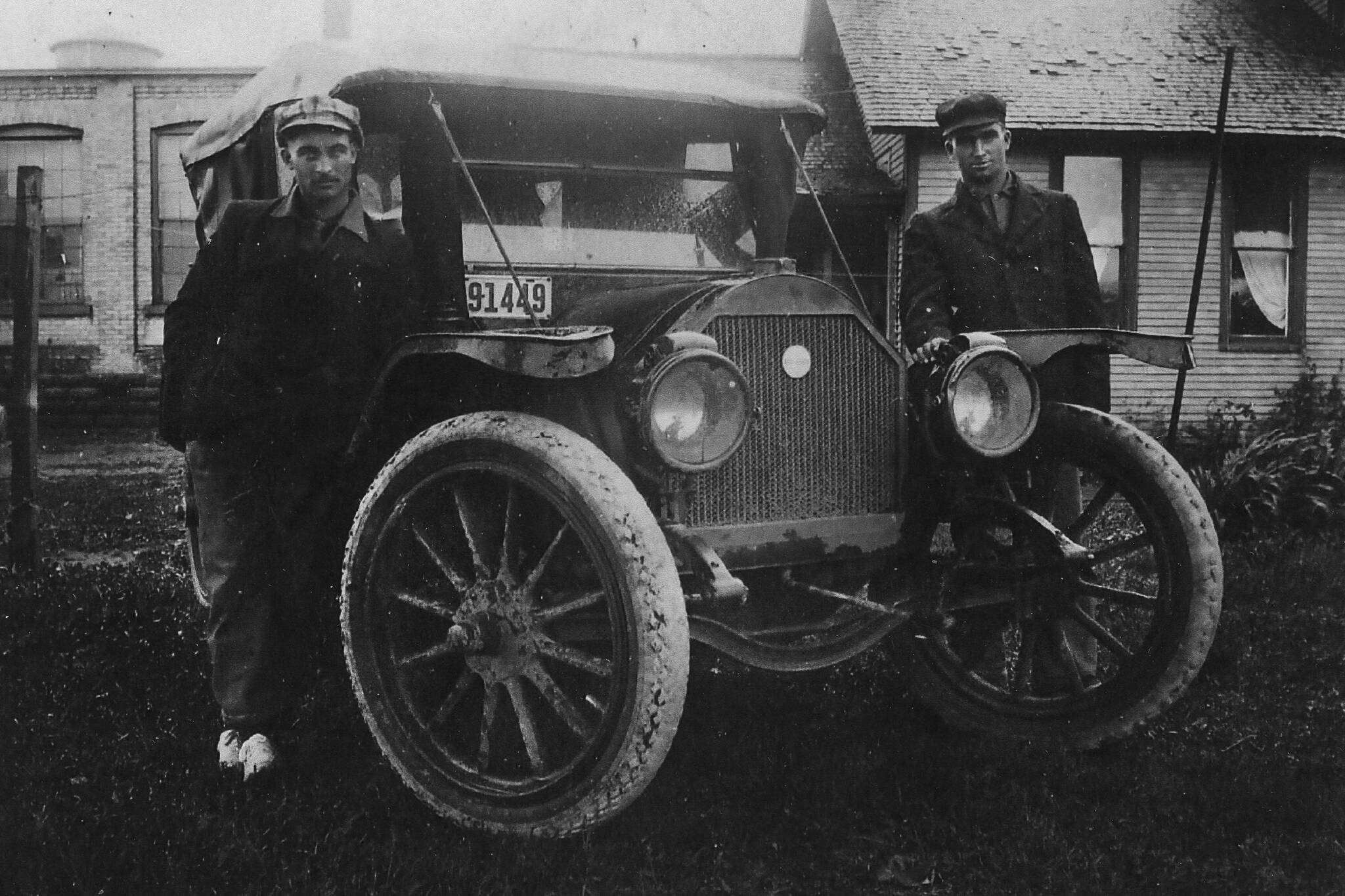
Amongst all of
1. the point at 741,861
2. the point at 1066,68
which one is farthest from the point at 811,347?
the point at 1066,68

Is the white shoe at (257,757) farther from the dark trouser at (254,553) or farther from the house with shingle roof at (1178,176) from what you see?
the house with shingle roof at (1178,176)

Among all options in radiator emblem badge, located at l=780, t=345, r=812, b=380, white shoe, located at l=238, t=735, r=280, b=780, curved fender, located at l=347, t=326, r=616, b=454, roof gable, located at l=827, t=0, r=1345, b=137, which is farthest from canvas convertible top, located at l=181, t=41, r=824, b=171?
roof gable, located at l=827, t=0, r=1345, b=137

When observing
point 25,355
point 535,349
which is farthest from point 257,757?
point 25,355

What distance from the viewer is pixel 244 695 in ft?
11.4

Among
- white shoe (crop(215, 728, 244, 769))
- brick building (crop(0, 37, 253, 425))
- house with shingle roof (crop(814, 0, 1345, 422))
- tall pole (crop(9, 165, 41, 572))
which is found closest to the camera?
white shoe (crop(215, 728, 244, 769))

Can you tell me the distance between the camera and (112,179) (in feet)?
50.9

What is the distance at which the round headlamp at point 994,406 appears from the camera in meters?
3.19

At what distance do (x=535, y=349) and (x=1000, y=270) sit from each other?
6.56ft

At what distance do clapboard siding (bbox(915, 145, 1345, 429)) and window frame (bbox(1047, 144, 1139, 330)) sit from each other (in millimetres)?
55

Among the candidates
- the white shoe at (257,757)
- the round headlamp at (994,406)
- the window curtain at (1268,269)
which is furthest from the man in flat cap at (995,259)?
the window curtain at (1268,269)

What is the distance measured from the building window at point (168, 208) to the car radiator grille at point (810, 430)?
14133 millimetres

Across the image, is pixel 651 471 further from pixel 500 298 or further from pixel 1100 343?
pixel 1100 343

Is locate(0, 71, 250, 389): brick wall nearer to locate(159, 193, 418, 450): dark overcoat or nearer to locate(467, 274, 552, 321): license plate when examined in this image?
locate(159, 193, 418, 450): dark overcoat

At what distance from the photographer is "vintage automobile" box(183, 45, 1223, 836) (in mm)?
2738
